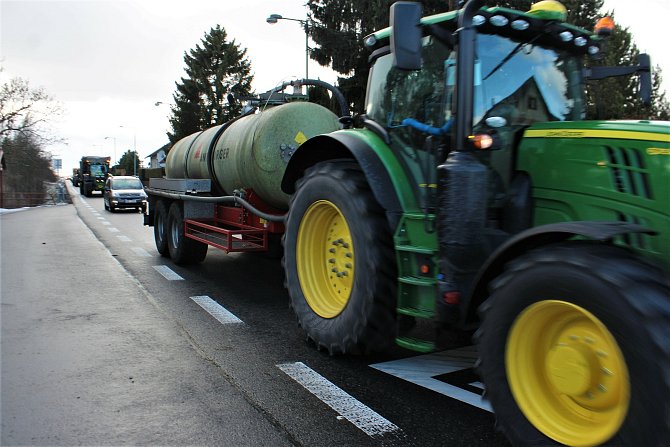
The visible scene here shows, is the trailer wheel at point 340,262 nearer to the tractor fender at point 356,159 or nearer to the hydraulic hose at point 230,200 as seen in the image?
the tractor fender at point 356,159

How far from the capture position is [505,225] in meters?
3.27

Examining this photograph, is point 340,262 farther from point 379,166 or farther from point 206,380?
point 206,380

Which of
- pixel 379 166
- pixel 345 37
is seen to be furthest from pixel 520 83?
pixel 345 37

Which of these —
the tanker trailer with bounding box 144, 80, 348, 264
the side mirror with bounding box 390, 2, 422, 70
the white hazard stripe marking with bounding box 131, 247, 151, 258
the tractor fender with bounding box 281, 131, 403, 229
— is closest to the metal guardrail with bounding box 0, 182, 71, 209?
the white hazard stripe marking with bounding box 131, 247, 151, 258

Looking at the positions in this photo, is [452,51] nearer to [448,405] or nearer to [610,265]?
[610,265]

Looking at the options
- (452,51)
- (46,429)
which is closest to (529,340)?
(452,51)

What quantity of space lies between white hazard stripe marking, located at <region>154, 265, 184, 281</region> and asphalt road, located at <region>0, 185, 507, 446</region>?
2.91ft

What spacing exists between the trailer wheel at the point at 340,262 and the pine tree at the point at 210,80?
5256 cm

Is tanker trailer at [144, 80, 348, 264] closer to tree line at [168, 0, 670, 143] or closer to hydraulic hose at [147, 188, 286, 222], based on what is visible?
hydraulic hose at [147, 188, 286, 222]

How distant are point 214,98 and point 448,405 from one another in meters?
55.3

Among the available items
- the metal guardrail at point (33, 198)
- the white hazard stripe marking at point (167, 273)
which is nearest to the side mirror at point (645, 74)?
the white hazard stripe marking at point (167, 273)

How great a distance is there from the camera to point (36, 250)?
37.1 feet

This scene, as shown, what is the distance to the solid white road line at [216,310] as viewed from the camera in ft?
Answer: 18.2

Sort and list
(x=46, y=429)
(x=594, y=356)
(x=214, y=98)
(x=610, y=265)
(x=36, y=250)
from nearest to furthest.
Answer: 1. (x=610, y=265)
2. (x=594, y=356)
3. (x=46, y=429)
4. (x=36, y=250)
5. (x=214, y=98)
